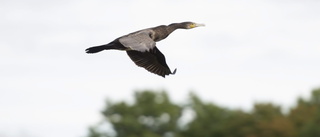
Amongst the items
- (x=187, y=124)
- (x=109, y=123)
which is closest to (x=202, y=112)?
(x=187, y=124)

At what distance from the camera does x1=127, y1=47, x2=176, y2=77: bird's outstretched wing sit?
85.1ft

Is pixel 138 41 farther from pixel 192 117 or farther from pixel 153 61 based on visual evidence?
pixel 192 117

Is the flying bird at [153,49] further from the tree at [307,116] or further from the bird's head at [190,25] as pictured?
the tree at [307,116]

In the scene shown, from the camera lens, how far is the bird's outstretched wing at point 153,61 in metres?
26.0

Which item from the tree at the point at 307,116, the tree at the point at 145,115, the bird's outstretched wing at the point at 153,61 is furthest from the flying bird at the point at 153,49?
the tree at the point at 145,115

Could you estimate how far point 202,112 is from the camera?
71500 millimetres

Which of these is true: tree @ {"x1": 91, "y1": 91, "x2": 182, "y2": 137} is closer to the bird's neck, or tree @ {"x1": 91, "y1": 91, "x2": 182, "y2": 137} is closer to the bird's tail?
the bird's neck

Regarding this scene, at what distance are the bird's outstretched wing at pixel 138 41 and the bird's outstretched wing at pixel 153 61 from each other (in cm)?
Result: 239

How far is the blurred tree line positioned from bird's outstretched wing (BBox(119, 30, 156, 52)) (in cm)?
4329

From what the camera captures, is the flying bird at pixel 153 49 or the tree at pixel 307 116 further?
the tree at pixel 307 116

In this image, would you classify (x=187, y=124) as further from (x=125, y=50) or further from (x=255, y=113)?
(x=125, y=50)

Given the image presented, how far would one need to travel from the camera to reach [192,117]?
72062 millimetres

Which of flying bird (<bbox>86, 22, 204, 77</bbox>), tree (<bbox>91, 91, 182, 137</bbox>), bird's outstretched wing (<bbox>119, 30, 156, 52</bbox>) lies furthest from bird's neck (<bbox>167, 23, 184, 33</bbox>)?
tree (<bbox>91, 91, 182, 137</bbox>)

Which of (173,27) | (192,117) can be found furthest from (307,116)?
(173,27)
